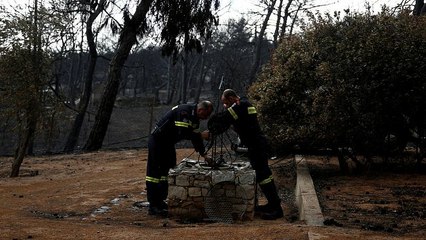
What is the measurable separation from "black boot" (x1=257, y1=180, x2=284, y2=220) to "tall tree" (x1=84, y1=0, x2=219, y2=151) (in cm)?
1339

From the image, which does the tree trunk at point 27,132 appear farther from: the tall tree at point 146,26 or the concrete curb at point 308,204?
the tall tree at point 146,26

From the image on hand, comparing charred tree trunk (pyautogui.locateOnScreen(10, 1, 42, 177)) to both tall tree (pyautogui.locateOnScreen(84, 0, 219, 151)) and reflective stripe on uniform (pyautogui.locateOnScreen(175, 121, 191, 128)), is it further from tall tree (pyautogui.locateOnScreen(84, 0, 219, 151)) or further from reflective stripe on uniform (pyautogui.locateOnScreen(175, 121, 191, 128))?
tall tree (pyautogui.locateOnScreen(84, 0, 219, 151))

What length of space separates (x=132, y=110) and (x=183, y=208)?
40.3 m

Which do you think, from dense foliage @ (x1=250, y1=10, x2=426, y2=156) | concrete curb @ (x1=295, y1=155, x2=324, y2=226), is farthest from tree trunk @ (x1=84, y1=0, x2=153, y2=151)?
concrete curb @ (x1=295, y1=155, x2=324, y2=226)

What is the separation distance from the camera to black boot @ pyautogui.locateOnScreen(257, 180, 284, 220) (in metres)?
7.30

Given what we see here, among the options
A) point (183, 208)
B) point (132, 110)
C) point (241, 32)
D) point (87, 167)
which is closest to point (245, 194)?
point (183, 208)

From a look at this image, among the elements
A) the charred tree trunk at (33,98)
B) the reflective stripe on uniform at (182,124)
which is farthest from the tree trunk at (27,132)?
the reflective stripe on uniform at (182,124)

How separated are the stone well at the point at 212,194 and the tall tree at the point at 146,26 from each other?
43.9 feet

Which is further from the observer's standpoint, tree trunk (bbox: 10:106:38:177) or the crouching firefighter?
tree trunk (bbox: 10:106:38:177)

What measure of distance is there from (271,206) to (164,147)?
1745 millimetres

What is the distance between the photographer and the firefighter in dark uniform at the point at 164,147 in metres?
7.26

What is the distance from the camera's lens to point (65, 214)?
7.52m

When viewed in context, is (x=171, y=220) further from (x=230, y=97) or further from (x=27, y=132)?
(x=27, y=132)

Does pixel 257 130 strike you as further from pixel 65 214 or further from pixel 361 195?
pixel 65 214
